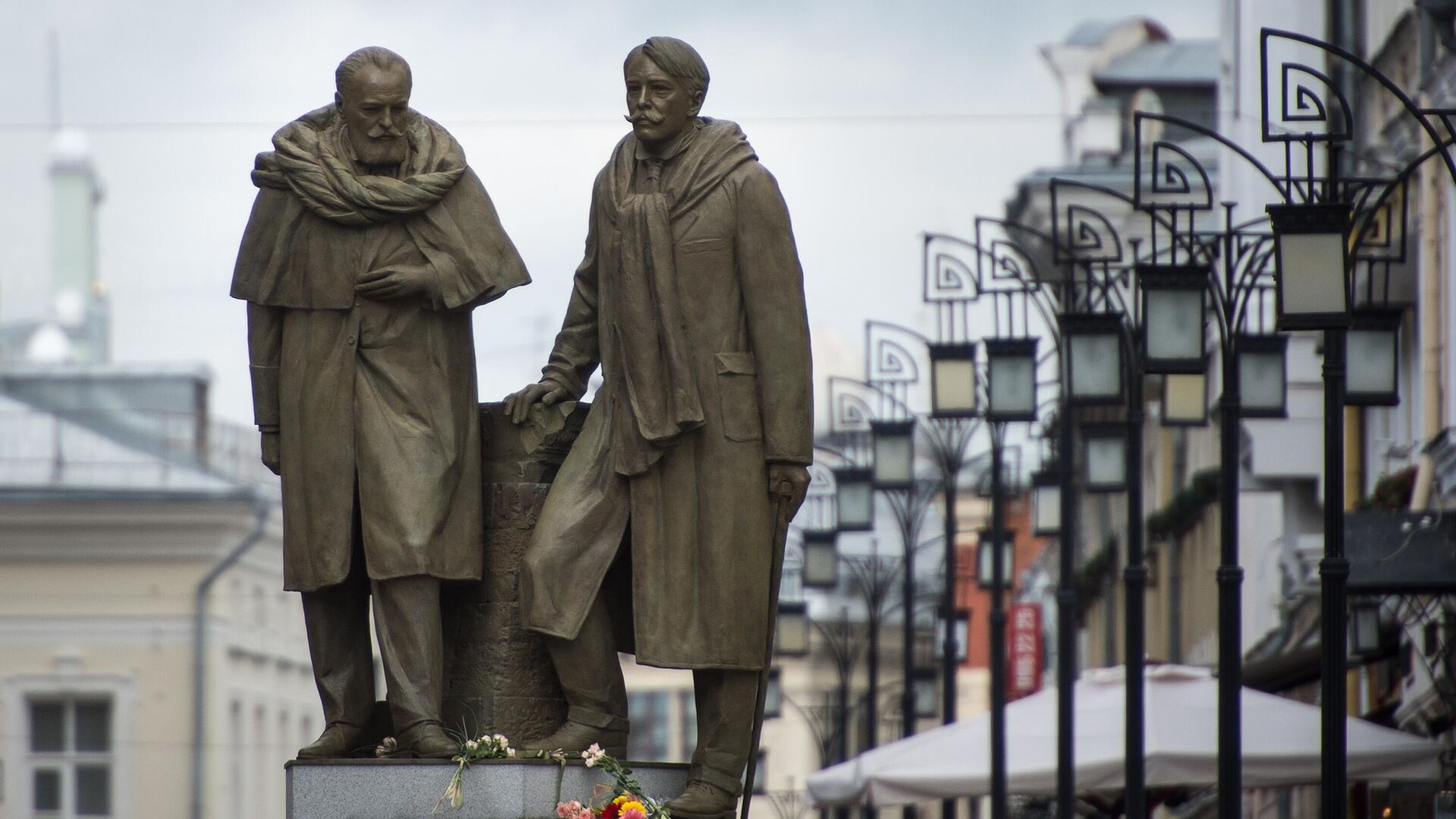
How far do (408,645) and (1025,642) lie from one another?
6049 centimetres

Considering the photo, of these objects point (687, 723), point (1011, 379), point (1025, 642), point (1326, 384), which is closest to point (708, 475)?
point (1326, 384)

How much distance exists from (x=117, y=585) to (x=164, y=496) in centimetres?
121

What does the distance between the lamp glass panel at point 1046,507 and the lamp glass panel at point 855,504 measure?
1482mm

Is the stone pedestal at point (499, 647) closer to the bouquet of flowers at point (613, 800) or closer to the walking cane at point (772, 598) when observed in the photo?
the bouquet of flowers at point (613, 800)

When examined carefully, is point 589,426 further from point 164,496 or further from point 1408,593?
point 164,496

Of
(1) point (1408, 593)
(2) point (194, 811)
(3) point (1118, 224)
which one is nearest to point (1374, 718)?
(1) point (1408, 593)

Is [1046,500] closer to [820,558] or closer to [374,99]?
[820,558]

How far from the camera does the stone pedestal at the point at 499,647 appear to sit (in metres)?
10.9

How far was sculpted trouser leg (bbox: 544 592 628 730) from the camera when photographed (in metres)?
10.8

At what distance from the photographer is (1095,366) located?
72.3ft

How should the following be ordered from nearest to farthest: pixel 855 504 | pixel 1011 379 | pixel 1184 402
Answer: pixel 1184 402 < pixel 1011 379 < pixel 855 504

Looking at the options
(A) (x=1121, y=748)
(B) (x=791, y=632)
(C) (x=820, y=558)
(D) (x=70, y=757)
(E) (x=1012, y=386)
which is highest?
(E) (x=1012, y=386)

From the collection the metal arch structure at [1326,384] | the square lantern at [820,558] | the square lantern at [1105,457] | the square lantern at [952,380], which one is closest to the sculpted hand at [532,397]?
the metal arch structure at [1326,384]

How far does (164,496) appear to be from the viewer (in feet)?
138
